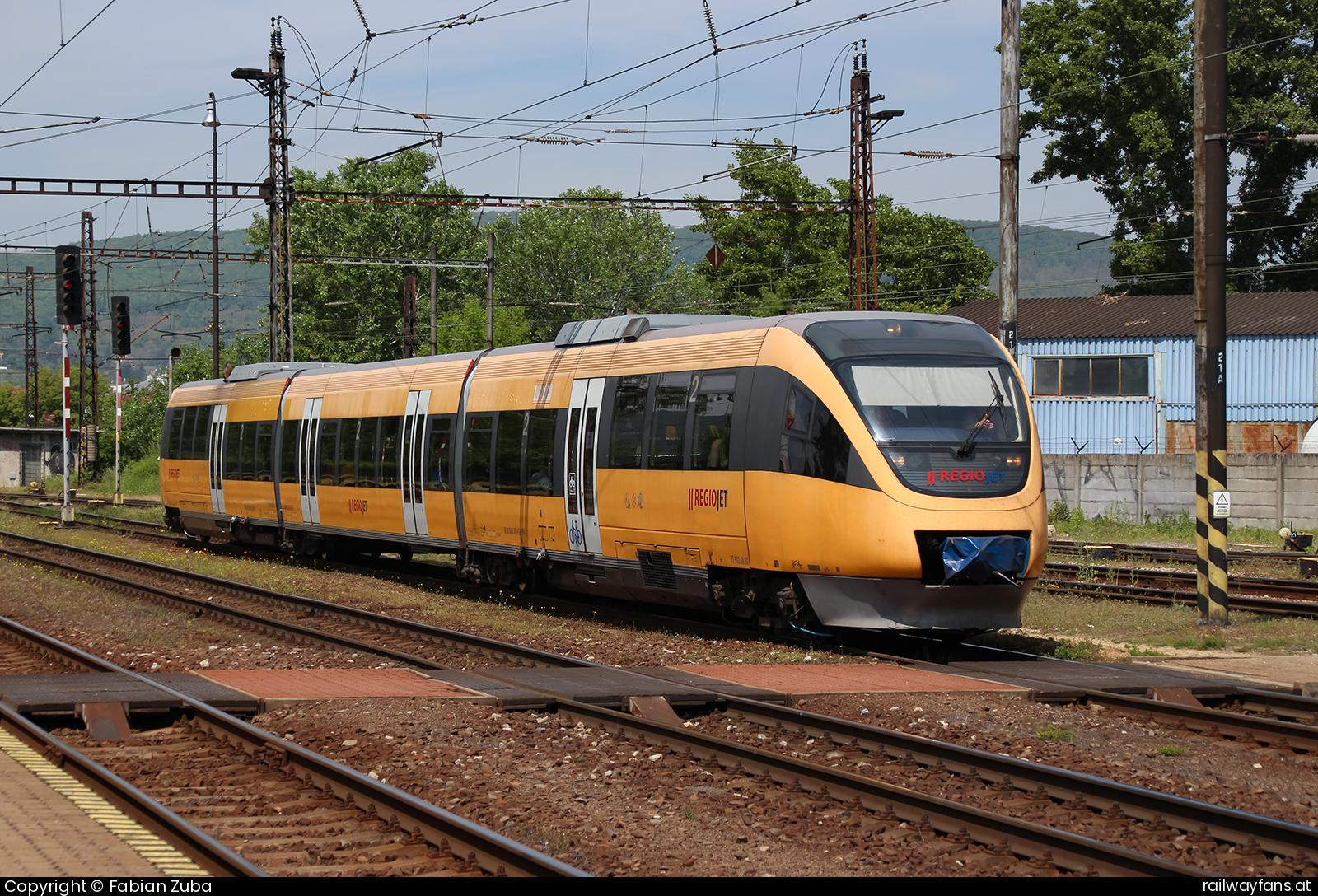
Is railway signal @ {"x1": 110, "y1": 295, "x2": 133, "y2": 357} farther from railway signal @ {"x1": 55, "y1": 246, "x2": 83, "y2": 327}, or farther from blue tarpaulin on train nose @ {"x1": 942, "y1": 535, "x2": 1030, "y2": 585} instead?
blue tarpaulin on train nose @ {"x1": 942, "y1": 535, "x2": 1030, "y2": 585}

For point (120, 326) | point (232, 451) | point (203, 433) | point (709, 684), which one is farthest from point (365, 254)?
point (709, 684)

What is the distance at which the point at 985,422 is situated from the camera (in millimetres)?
13039

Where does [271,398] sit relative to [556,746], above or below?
above

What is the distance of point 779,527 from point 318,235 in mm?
60195

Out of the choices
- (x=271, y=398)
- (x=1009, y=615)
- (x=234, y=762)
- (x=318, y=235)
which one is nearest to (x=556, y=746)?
(x=234, y=762)

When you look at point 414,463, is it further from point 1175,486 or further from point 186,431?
point 1175,486

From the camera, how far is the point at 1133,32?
52.6 m

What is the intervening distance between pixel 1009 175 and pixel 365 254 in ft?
→ 176

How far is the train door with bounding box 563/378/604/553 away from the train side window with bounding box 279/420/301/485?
9.59 meters

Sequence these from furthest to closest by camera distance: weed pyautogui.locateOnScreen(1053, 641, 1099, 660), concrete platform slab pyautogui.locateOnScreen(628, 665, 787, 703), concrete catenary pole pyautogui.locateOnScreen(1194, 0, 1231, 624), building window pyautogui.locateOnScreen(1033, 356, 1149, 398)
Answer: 1. building window pyautogui.locateOnScreen(1033, 356, 1149, 398)
2. concrete catenary pole pyautogui.locateOnScreen(1194, 0, 1231, 624)
3. weed pyautogui.locateOnScreen(1053, 641, 1099, 660)
4. concrete platform slab pyautogui.locateOnScreen(628, 665, 787, 703)

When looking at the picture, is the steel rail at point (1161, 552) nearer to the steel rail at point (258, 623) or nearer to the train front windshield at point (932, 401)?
the train front windshield at point (932, 401)

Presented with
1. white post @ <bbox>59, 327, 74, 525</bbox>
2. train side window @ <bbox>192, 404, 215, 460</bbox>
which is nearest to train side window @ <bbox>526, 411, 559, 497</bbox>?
train side window @ <bbox>192, 404, 215, 460</bbox>

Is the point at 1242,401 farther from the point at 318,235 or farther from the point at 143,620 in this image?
the point at 318,235

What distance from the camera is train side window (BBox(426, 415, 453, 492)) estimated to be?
795 inches
